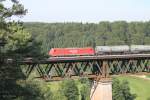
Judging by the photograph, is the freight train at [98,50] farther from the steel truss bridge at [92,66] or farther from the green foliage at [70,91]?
the green foliage at [70,91]

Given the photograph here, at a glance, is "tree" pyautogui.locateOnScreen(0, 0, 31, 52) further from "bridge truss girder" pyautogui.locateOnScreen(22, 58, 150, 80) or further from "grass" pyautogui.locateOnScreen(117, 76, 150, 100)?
"grass" pyautogui.locateOnScreen(117, 76, 150, 100)

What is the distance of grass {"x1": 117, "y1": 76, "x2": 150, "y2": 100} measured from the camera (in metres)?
107

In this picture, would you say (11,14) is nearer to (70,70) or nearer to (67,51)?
(70,70)

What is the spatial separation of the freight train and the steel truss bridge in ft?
14.8

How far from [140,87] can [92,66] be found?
6898 cm

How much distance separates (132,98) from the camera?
100562 mm

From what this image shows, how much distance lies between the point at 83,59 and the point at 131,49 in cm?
2259

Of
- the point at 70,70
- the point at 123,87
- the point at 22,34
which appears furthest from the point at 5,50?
the point at 123,87

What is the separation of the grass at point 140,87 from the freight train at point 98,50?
2955 centimetres

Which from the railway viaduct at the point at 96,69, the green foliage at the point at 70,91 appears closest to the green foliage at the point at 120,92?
the green foliage at the point at 70,91

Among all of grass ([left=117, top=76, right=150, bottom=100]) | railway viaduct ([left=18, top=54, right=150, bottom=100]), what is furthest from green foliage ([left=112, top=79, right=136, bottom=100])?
railway viaduct ([left=18, top=54, right=150, bottom=100])

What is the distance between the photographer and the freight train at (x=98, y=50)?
62.4 m

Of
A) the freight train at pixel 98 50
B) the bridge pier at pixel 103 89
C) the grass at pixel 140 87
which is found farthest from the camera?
the grass at pixel 140 87

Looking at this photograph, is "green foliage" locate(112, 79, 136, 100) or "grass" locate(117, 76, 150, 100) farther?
"grass" locate(117, 76, 150, 100)
